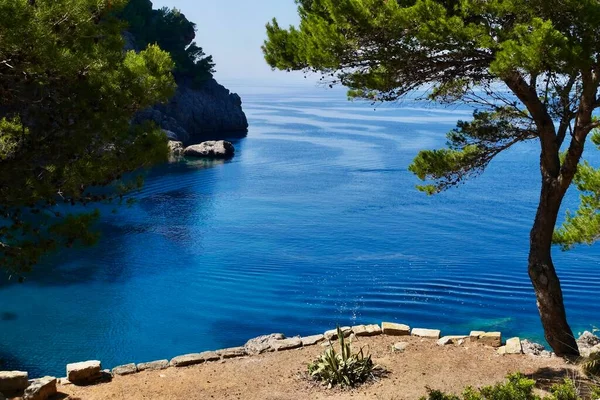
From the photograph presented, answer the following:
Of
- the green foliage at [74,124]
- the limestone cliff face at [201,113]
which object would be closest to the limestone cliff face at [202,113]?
the limestone cliff face at [201,113]

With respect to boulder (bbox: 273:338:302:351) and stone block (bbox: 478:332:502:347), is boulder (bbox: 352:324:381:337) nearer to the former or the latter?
boulder (bbox: 273:338:302:351)

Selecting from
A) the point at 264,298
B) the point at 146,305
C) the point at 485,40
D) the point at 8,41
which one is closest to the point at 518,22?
the point at 485,40

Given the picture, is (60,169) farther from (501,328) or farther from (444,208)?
(444,208)

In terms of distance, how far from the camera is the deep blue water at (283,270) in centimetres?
1445

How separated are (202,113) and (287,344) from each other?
1783 inches

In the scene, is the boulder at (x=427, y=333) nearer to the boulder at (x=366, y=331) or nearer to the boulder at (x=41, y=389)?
the boulder at (x=366, y=331)

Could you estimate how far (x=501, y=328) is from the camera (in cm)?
1415

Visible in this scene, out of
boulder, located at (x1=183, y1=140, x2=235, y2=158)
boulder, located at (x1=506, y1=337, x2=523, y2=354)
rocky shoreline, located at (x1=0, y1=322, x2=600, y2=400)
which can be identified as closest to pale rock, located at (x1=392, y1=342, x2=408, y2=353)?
rocky shoreline, located at (x1=0, y1=322, x2=600, y2=400)

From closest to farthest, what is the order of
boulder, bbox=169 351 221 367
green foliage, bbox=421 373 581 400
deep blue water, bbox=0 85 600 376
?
1. green foliage, bbox=421 373 581 400
2. boulder, bbox=169 351 221 367
3. deep blue water, bbox=0 85 600 376

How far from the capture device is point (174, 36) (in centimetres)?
5091

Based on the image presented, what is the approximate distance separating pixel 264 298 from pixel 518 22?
436 inches

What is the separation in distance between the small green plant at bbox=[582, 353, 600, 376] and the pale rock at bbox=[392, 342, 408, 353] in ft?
7.92

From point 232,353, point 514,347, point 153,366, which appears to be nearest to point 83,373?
point 153,366

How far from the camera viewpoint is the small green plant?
726 centimetres
